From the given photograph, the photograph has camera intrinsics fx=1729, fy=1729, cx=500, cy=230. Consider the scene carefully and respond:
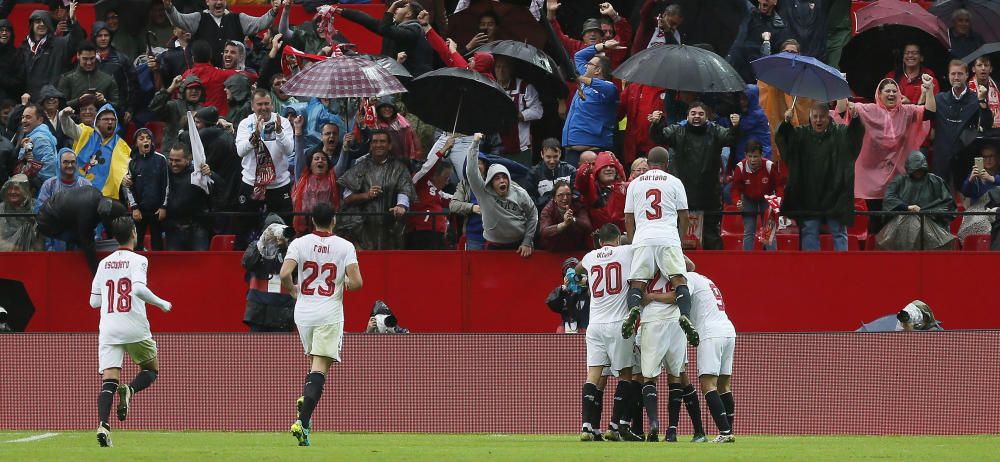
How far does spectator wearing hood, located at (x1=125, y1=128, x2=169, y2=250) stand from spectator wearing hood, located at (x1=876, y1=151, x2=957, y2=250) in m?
8.11

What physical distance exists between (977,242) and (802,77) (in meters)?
3.18

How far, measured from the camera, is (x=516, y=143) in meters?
20.6

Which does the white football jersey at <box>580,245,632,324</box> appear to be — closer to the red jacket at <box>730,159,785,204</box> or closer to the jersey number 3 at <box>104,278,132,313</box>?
the jersey number 3 at <box>104,278,132,313</box>

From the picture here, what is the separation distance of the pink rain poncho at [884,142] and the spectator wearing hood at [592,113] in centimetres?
288

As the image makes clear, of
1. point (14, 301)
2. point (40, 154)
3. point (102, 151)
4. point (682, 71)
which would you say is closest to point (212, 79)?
point (102, 151)

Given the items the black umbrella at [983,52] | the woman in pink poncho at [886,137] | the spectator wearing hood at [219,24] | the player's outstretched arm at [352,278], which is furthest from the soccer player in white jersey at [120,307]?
the black umbrella at [983,52]

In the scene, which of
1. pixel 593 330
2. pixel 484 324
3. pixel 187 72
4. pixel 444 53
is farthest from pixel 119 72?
pixel 593 330

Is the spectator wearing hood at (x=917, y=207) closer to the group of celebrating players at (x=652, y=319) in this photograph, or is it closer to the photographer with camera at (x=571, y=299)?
the photographer with camera at (x=571, y=299)

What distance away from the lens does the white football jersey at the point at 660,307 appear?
1472 cm

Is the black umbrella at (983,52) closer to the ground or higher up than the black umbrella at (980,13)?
closer to the ground

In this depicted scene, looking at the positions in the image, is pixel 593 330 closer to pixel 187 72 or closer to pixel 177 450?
pixel 177 450

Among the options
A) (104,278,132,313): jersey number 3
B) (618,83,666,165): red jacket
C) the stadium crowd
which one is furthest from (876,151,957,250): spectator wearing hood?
(104,278,132,313): jersey number 3

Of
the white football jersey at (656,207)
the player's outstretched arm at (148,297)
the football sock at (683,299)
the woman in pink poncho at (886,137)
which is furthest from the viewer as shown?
the woman in pink poncho at (886,137)

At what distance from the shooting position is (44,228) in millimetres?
19094
